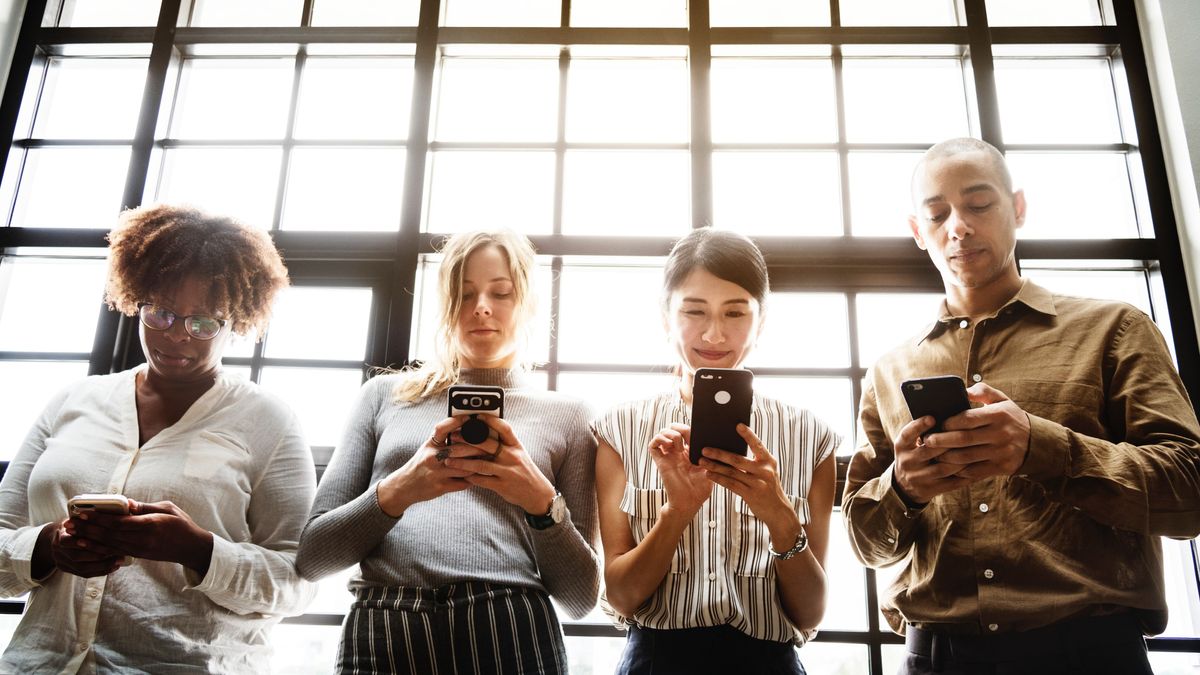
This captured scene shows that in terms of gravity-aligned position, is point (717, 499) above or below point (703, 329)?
below

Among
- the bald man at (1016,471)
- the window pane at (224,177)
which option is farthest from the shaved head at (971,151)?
the window pane at (224,177)

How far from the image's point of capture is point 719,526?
1.46 meters

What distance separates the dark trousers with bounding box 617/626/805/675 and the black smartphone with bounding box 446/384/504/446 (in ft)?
1.67

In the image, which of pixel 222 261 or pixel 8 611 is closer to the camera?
pixel 222 261

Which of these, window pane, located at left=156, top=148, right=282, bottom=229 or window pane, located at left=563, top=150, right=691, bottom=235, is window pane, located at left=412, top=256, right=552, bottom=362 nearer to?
window pane, located at left=563, top=150, right=691, bottom=235

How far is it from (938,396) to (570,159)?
62.5 inches

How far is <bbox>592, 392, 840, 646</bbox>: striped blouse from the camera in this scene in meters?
1.36

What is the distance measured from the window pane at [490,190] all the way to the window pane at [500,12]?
0.55m

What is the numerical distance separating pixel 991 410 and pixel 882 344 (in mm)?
1039

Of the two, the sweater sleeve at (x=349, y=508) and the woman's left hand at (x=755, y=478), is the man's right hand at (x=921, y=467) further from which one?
the sweater sleeve at (x=349, y=508)

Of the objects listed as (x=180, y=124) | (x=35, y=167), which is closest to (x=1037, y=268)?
(x=180, y=124)

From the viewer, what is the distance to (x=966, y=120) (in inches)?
96.7

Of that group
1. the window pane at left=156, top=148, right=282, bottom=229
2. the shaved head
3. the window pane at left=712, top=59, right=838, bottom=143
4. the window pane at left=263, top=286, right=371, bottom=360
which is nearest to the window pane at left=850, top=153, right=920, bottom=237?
the window pane at left=712, top=59, right=838, bottom=143

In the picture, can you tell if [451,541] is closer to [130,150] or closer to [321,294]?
[321,294]
